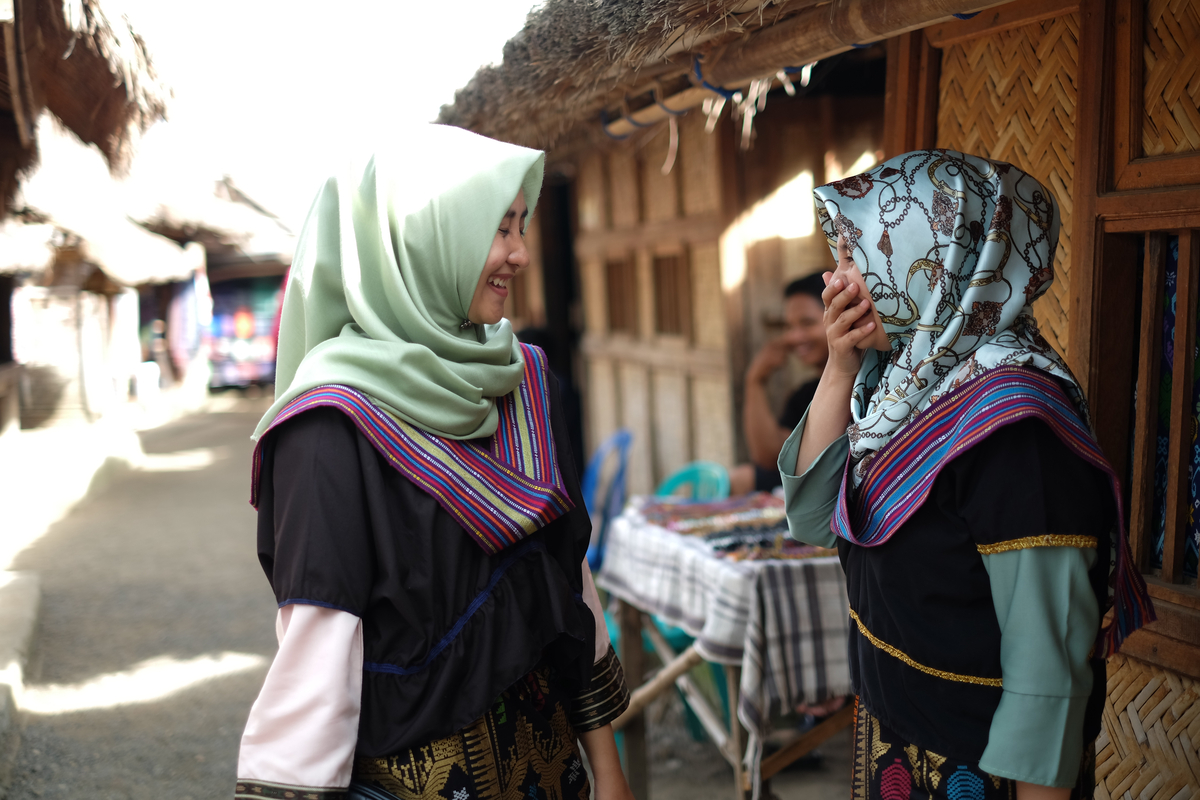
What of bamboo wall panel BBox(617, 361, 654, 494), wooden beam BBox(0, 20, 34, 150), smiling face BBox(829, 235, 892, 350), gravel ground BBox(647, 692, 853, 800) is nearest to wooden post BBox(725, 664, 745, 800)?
gravel ground BBox(647, 692, 853, 800)

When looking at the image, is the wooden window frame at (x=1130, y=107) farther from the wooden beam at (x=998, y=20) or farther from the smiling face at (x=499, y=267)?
the smiling face at (x=499, y=267)

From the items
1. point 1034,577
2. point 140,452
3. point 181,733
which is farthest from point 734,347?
point 140,452

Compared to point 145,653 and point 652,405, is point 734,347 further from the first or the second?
point 145,653

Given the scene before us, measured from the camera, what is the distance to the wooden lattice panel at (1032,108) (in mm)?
2168

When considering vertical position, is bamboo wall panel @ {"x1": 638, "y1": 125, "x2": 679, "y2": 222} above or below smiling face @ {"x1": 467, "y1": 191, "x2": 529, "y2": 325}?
above

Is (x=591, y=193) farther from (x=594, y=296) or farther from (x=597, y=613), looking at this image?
(x=597, y=613)

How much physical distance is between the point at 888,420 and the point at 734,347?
2962mm

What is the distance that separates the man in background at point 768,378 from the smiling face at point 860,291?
2240mm

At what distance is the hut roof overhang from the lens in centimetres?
207

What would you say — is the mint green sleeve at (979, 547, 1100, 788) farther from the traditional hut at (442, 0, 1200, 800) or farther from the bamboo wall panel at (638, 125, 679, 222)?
the bamboo wall panel at (638, 125, 679, 222)

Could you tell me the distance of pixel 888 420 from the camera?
1586 millimetres

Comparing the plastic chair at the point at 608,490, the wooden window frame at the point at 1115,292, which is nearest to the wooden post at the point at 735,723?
the wooden window frame at the point at 1115,292

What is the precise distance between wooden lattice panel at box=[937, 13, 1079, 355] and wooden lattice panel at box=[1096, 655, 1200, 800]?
721 mm

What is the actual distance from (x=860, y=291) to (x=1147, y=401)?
0.79m
